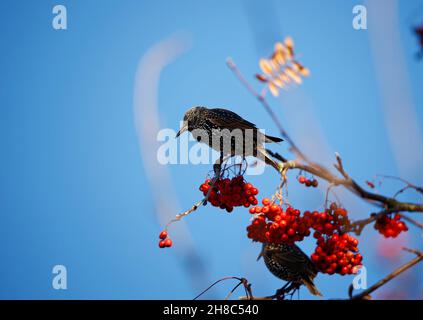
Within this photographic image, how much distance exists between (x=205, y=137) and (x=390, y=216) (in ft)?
8.54

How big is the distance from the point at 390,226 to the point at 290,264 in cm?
238

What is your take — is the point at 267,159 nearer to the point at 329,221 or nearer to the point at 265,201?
the point at 265,201

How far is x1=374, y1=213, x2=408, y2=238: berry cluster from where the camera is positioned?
283cm

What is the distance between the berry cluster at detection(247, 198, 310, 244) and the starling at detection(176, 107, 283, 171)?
28.9 inches

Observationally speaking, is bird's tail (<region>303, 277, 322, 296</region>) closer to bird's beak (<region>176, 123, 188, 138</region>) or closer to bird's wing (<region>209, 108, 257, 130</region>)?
bird's wing (<region>209, 108, 257, 130</region>)

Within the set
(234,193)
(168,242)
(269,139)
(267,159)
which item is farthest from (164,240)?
(269,139)

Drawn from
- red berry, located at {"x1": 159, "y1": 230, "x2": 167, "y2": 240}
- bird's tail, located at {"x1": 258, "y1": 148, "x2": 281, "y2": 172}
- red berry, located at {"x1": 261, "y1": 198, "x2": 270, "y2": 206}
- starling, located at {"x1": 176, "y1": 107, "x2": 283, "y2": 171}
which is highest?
starling, located at {"x1": 176, "y1": 107, "x2": 283, "y2": 171}

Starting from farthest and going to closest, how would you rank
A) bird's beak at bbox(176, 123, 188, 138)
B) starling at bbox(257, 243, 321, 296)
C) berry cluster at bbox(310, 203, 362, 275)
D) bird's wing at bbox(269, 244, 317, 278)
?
bird's beak at bbox(176, 123, 188, 138) < bird's wing at bbox(269, 244, 317, 278) < starling at bbox(257, 243, 321, 296) < berry cluster at bbox(310, 203, 362, 275)

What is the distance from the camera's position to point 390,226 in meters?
2.85

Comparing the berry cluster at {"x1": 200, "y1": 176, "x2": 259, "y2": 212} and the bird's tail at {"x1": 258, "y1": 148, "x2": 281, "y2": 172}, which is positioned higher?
the bird's tail at {"x1": 258, "y1": 148, "x2": 281, "y2": 172}

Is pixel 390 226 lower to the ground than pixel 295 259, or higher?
lower

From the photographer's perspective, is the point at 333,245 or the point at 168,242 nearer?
the point at 333,245

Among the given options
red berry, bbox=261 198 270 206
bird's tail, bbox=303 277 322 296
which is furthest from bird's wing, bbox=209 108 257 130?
bird's tail, bbox=303 277 322 296
